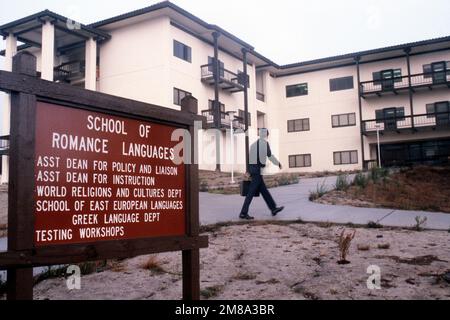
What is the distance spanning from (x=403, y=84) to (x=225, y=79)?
1359 centimetres

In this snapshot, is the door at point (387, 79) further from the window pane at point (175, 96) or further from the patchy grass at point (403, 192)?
the patchy grass at point (403, 192)

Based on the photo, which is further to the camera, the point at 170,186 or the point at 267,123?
the point at 267,123

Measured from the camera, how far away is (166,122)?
374 centimetres

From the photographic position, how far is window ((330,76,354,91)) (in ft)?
120

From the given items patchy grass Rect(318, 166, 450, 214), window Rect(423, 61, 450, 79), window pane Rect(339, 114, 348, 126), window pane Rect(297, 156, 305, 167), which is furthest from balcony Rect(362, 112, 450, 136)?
patchy grass Rect(318, 166, 450, 214)

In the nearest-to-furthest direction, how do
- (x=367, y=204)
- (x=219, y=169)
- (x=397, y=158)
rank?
1. (x=367, y=204)
2. (x=219, y=169)
3. (x=397, y=158)

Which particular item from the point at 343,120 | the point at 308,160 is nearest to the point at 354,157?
the point at 343,120

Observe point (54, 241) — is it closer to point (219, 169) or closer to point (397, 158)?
point (219, 169)

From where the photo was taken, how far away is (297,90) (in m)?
38.9

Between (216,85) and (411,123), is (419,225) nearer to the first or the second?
(216,85)

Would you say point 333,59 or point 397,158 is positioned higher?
point 333,59
